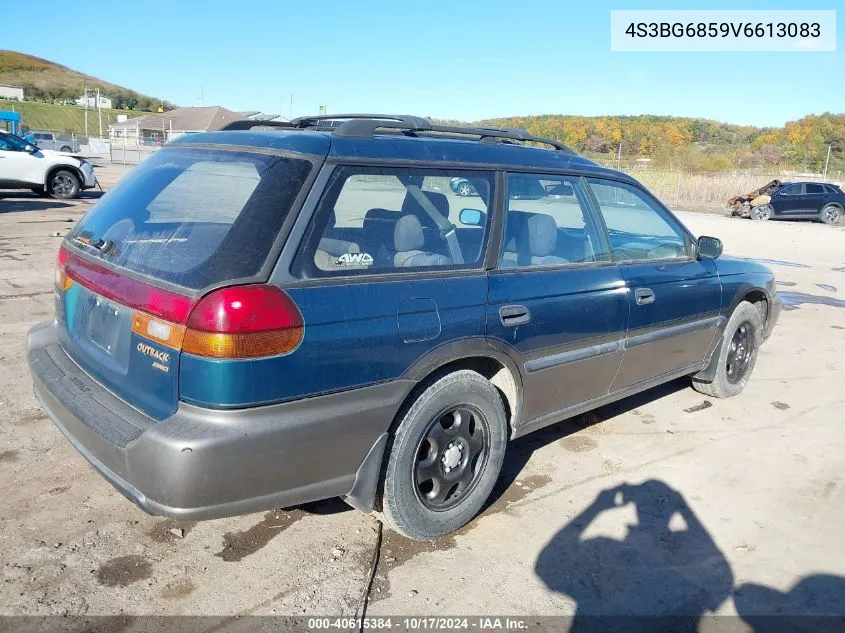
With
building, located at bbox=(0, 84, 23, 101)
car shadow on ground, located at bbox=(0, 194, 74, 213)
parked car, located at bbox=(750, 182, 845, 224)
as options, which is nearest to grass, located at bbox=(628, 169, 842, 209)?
parked car, located at bbox=(750, 182, 845, 224)

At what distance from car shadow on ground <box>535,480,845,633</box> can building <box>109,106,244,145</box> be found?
2376 centimetres

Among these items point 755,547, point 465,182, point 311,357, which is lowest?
point 755,547

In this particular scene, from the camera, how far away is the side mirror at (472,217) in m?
3.28

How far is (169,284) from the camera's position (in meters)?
2.55

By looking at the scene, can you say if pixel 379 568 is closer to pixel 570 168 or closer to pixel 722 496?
pixel 722 496

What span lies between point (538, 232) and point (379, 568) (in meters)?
1.82

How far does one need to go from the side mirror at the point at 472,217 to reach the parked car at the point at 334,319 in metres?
0.01

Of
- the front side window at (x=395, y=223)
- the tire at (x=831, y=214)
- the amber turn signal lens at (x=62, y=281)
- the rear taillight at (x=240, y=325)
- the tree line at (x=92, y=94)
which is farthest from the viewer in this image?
the tree line at (x=92, y=94)

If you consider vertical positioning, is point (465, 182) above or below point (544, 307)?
above

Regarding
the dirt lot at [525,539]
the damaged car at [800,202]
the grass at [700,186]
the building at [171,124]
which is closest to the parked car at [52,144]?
the building at [171,124]

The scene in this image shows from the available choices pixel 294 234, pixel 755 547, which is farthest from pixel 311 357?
pixel 755 547

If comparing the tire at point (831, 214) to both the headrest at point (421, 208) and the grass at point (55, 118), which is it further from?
the grass at point (55, 118)

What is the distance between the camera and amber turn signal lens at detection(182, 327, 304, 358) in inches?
93.7

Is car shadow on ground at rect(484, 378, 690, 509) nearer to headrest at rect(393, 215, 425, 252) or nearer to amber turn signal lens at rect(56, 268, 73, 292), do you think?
headrest at rect(393, 215, 425, 252)
